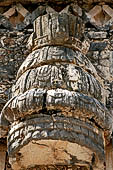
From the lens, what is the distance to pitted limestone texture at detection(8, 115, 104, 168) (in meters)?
2.23

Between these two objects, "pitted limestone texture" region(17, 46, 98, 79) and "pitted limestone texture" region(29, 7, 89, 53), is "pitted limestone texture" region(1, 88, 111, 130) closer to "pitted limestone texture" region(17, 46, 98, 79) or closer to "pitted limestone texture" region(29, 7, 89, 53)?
"pitted limestone texture" region(17, 46, 98, 79)

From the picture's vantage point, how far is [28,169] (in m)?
2.37

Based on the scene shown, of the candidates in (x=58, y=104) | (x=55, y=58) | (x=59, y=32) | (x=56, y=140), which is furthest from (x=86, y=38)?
(x=56, y=140)

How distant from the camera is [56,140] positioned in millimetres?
2234

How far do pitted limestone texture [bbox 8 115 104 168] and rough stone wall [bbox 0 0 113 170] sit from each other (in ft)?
1.00

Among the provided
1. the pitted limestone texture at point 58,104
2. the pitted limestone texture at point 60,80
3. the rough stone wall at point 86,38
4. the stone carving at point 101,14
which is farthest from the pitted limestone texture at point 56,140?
the stone carving at point 101,14

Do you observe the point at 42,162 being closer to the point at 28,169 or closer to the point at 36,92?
the point at 28,169

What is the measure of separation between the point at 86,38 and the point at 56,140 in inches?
32.4

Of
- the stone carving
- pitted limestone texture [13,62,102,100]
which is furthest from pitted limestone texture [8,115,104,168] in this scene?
the stone carving

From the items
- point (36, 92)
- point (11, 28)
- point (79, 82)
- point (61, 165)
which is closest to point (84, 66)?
point (79, 82)

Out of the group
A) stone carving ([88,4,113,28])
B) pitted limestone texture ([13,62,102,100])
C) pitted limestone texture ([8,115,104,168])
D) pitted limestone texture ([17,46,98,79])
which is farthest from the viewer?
stone carving ([88,4,113,28])

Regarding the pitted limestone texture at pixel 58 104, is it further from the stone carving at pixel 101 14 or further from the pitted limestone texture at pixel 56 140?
the stone carving at pixel 101 14

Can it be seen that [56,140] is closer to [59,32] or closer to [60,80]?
[60,80]

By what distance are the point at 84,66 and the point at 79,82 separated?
0.54ft
